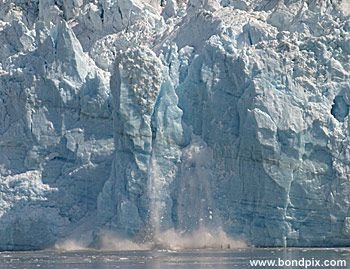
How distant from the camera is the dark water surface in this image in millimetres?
39844

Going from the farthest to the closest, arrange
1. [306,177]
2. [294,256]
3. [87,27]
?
[87,27], [306,177], [294,256]

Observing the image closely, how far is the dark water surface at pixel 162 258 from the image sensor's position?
1569 inches

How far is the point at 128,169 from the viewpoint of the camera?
44.8m

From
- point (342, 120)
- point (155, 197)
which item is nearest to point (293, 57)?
point (342, 120)

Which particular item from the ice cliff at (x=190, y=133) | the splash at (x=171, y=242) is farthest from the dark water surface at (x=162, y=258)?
the ice cliff at (x=190, y=133)

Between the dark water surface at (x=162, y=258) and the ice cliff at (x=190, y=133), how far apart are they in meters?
0.71

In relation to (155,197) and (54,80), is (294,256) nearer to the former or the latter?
(155,197)

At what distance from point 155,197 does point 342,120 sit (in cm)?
488

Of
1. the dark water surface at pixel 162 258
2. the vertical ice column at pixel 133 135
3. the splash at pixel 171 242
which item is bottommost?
the dark water surface at pixel 162 258

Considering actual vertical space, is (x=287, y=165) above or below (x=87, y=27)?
below

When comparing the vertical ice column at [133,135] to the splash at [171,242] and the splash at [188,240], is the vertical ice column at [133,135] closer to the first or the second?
the splash at [171,242]

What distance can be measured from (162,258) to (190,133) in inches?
171

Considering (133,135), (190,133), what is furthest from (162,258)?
(190,133)

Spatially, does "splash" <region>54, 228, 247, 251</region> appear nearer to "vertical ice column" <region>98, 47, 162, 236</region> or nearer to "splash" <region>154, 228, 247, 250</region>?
"splash" <region>154, 228, 247, 250</region>
